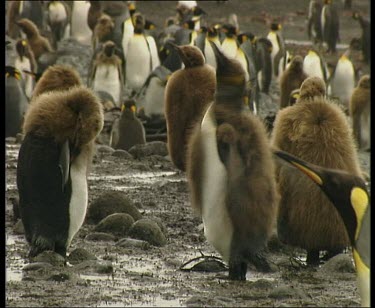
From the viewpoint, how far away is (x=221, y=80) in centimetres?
525

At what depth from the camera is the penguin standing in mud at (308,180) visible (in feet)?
18.1

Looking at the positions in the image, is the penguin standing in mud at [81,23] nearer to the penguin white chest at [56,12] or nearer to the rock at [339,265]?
the penguin white chest at [56,12]

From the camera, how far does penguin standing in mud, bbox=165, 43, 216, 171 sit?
7855 mm

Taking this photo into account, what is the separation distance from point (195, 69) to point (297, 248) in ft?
7.52

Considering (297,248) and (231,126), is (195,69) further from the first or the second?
(231,126)

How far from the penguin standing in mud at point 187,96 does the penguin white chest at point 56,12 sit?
15114mm

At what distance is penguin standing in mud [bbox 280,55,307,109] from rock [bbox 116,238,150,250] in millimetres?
6633

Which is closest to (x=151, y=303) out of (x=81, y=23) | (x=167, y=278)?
(x=167, y=278)

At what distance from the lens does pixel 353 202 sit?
3.77 meters

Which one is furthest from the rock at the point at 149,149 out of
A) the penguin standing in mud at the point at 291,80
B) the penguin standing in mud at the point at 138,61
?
the penguin standing in mud at the point at 138,61

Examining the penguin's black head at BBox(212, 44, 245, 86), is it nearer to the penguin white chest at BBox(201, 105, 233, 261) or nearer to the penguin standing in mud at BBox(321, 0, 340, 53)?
the penguin white chest at BBox(201, 105, 233, 261)

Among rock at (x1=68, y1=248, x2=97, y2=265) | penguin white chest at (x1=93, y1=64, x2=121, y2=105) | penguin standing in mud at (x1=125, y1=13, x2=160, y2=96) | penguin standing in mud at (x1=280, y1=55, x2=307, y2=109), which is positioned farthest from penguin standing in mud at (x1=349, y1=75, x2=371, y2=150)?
rock at (x1=68, y1=248, x2=97, y2=265)

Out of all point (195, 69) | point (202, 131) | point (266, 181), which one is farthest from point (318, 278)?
point (195, 69)

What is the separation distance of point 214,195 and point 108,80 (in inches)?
377
